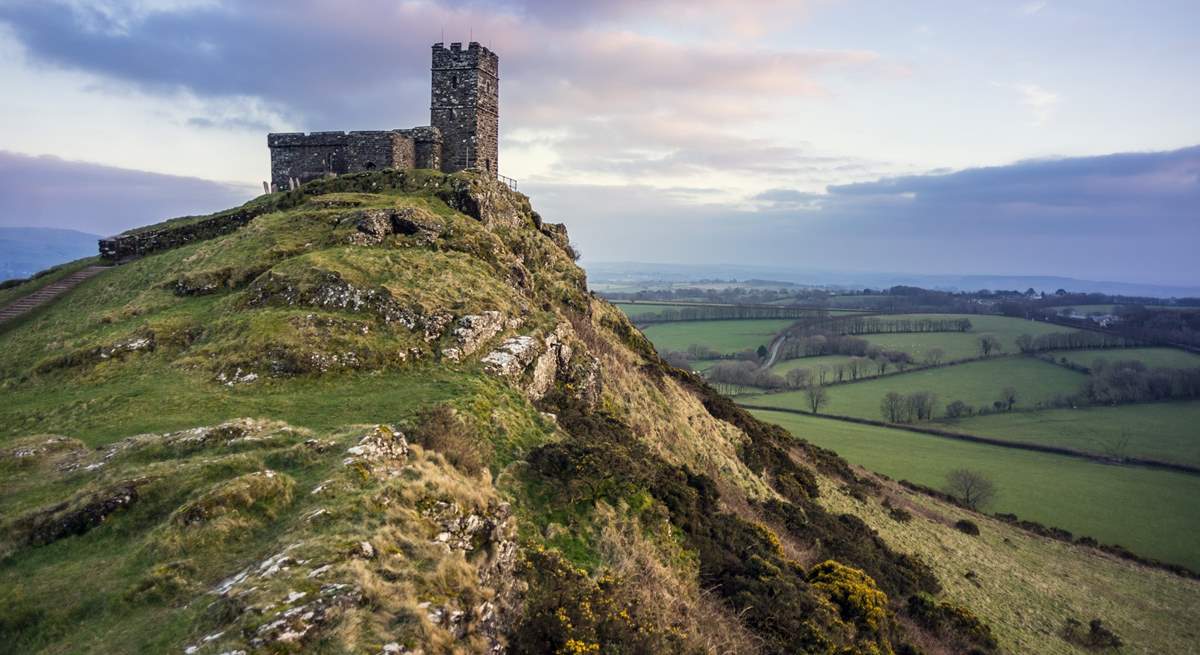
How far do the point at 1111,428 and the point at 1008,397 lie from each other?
14841 millimetres

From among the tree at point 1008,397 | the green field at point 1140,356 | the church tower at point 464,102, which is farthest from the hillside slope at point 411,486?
the green field at point 1140,356

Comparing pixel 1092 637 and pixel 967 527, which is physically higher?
pixel 1092 637

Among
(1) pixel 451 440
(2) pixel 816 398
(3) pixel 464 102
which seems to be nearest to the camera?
(1) pixel 451 440

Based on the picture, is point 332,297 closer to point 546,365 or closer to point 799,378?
point 546,365

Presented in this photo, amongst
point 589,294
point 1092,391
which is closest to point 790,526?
point 589,294

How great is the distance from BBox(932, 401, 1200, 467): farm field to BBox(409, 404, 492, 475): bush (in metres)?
85.0

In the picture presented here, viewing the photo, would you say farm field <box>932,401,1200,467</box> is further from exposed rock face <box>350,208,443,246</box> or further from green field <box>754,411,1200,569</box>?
exposed rock face <box>350,208,443,246</box>

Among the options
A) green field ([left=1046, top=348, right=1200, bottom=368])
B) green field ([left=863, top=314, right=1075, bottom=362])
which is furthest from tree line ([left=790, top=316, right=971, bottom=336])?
green field ([left=1046, top=348, right=1200, bottom=368])

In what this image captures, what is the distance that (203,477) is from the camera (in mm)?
12930

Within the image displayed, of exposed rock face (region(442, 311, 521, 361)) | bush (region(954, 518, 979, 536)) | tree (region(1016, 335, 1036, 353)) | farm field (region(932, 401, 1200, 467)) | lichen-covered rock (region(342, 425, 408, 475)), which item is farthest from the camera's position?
tree (region(1016, 335, 1036, 353))

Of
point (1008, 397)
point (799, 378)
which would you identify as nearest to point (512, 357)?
point (799, 378)

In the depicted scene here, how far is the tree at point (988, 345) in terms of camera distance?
127m

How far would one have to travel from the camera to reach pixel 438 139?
125 ft

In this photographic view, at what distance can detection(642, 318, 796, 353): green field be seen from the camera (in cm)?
14238
